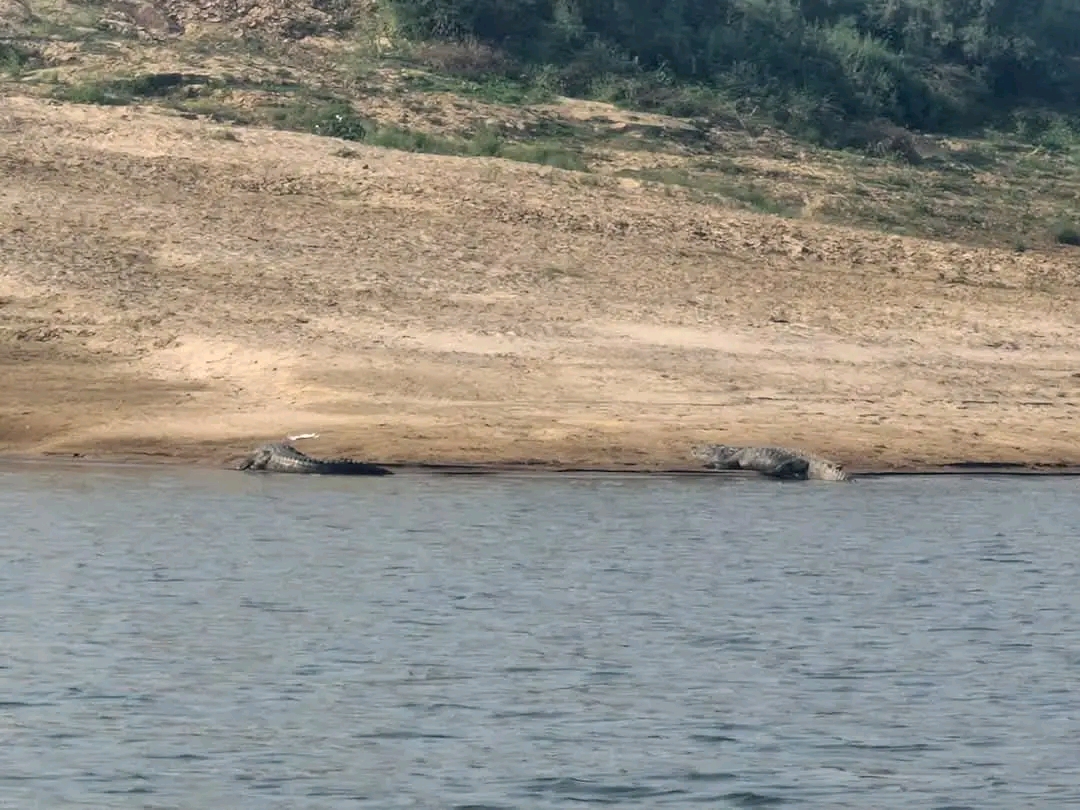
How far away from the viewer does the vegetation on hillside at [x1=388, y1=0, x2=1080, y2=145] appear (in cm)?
2916

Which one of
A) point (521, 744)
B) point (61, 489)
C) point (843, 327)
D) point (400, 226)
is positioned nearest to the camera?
point (521, 744)

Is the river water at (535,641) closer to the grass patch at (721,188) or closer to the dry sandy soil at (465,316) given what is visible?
the dry sandy soil at (465,316)

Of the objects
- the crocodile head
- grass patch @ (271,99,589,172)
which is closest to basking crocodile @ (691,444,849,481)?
the crocodile head

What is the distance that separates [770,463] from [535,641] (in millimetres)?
5903

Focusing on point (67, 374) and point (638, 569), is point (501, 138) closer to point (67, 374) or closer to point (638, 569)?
point (67, 374)

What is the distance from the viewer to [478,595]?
42.9 ft

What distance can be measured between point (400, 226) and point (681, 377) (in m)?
4.33

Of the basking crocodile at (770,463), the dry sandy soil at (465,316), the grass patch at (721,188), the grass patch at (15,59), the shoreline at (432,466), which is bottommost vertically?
the shoreline at (432,466)

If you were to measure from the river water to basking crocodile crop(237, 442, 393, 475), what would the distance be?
13 cm

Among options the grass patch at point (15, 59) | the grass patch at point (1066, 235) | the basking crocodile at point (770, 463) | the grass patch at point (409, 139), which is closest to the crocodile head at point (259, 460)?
the basking crocodile at point (770, 463)

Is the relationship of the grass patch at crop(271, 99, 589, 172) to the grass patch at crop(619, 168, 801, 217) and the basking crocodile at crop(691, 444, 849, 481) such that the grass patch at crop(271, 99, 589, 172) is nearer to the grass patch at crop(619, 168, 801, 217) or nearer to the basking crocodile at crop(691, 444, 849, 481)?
the grass patch at crop(619, 168, 801, 217)

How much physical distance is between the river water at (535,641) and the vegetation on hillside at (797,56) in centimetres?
1252

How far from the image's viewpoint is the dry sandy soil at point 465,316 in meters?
18.1

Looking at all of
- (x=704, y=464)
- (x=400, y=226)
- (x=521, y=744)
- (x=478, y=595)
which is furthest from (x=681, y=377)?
(x=521, y=744)
